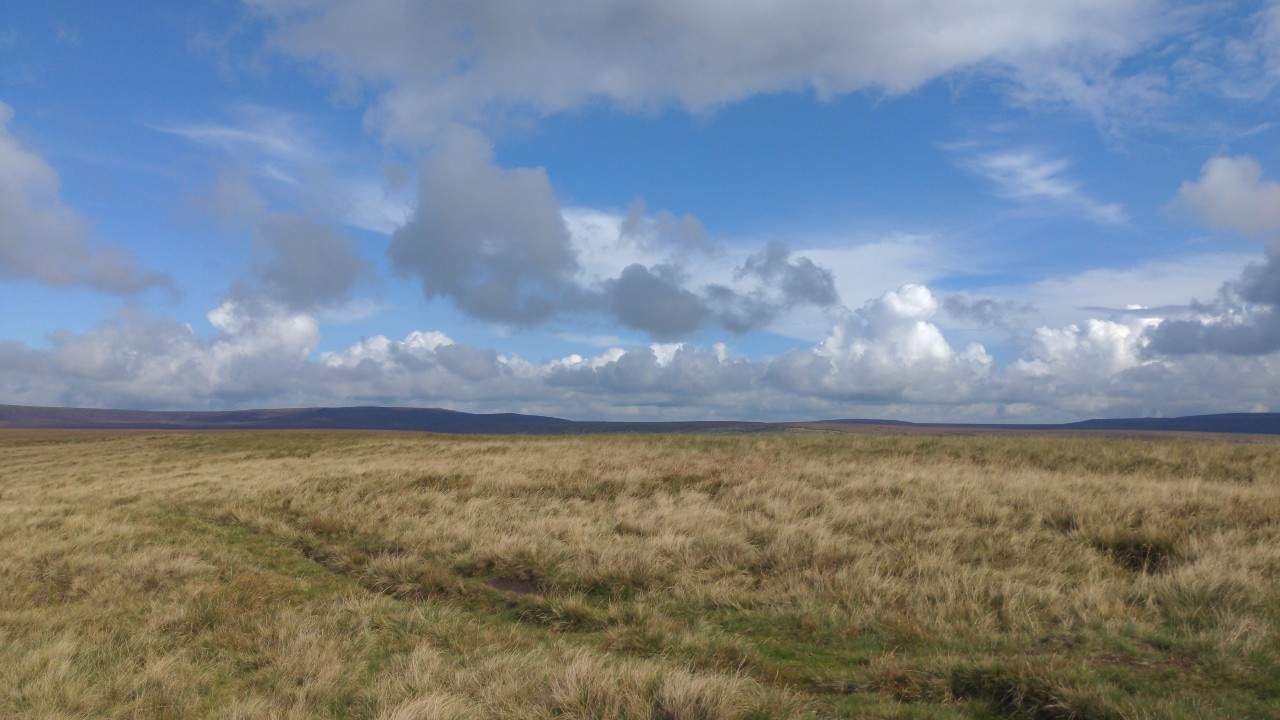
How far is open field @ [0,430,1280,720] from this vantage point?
6.12 metres

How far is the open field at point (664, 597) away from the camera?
20.1 feet

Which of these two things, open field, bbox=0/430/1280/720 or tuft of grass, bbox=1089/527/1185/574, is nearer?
open field, bbox=0/430/1280/720

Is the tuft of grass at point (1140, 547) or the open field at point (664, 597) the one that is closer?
the open field at point (664, 597)

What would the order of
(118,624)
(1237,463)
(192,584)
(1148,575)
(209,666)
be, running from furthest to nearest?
1. (1237,463)
2. (192,584)
3. (1148,575)
4. (118,624)
5. (209,666)

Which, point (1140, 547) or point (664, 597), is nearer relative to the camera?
point (664, 597)

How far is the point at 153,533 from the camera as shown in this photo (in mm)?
15852

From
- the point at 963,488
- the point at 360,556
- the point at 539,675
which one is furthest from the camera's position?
the point at 963,488

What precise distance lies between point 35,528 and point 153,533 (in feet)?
11.6

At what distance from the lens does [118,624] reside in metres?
8.66

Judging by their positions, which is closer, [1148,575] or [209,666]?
[209,666]

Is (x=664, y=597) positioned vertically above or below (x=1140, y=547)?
below

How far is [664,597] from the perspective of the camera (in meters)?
9.99

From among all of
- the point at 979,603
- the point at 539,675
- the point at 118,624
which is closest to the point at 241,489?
the point at 118,624

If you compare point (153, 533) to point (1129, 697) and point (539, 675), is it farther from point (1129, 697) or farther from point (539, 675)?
point (1129, 697)
